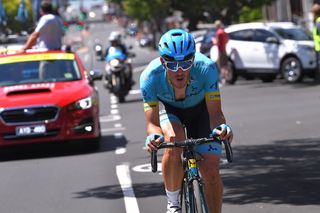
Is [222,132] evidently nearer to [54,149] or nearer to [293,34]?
[54,149]

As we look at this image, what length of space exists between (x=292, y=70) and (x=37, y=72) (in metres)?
13.3

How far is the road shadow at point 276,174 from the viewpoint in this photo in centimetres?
1006

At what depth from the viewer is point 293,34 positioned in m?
27.8

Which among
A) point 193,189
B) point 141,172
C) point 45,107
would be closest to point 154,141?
point 193,189

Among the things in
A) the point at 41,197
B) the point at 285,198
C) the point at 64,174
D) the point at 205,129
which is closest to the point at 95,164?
the point at 64,174

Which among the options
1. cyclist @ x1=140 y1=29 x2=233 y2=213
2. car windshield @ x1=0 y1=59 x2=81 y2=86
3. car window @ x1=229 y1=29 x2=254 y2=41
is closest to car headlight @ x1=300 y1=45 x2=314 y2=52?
car window @ x1=229 y1=29 x2=254 y2=41

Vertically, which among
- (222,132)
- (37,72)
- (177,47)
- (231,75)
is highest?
(177,47)

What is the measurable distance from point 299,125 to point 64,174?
5727 mm

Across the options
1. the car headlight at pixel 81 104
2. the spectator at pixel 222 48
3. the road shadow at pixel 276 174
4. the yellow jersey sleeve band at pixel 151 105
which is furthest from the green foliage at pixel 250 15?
the yellow jersey sleeve band at pixel 151 105

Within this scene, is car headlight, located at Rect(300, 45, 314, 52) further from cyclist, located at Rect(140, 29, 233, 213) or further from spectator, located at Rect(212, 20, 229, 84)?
cyclist, located at Rect(140, 29, 233, 213)

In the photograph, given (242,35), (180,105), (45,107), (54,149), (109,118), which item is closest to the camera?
(180,105)

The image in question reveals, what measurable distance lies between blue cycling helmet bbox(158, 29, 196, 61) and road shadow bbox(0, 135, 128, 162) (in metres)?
8.46

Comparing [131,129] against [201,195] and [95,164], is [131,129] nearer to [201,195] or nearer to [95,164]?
[95,164]

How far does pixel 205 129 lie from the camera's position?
735cm
